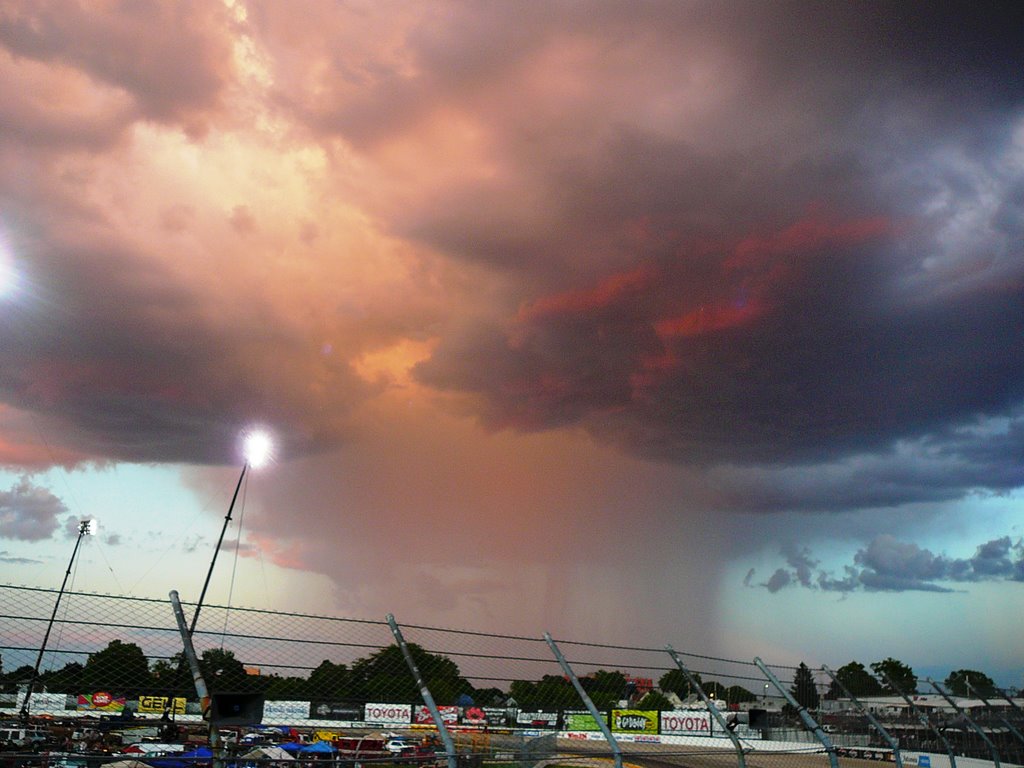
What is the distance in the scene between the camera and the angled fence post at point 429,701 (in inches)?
348

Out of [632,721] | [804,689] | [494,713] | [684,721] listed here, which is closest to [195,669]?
[494,713]

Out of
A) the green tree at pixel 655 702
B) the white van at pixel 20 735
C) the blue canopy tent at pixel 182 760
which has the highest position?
the white van at pixel 20 735

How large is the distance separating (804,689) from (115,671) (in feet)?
39.3

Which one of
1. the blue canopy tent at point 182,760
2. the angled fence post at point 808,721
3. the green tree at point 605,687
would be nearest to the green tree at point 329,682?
the blue canopy tent at point 182,760

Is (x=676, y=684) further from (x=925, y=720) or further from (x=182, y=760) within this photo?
(x=182, y=760)

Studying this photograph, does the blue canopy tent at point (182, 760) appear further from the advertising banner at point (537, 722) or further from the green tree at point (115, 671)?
the advertising banner at point (537, 722)

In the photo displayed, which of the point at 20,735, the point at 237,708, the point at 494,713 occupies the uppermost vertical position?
the point at 20,735

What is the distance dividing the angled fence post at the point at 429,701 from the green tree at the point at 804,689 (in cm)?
783

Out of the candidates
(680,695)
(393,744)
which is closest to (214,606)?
(680,695)

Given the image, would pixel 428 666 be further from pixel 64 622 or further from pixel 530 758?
pixel 64 622

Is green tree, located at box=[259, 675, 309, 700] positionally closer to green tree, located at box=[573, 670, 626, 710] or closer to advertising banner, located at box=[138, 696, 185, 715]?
advertising banner, located at box=[138, 696, 185, 715]

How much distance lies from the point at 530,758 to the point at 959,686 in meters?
15.2

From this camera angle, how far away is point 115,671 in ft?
26.8

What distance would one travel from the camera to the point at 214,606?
859cm
